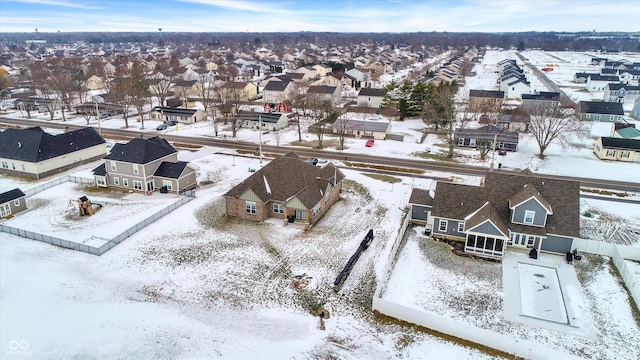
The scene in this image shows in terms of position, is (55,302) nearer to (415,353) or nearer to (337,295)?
(337,295)

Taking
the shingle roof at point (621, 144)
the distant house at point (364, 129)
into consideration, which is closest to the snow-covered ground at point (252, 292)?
the shingle roof at point (621, 144)

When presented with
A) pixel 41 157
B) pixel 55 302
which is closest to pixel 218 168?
pixel 41 157

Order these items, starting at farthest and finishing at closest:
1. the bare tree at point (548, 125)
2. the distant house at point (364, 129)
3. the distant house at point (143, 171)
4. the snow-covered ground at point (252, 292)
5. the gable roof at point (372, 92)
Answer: the gable roof at point (372, 92), the distant house at point (364, 129), the bare tree at point (548, 125), the distant house at point (143, 171), the snow-covered ground at point (252, 292)

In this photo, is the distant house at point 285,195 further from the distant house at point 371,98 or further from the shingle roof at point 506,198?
the distant house at point 371,98

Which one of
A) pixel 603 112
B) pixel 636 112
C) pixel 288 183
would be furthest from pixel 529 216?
pixel 636 112

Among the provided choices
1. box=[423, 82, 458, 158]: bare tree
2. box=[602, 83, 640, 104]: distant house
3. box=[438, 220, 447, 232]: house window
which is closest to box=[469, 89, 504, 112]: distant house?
box=[423, 82, 458, 158]: bare tree

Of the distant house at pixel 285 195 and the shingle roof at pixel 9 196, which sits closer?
the distant house at pixel 285 195

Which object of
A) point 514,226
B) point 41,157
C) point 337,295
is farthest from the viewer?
point 41,157
